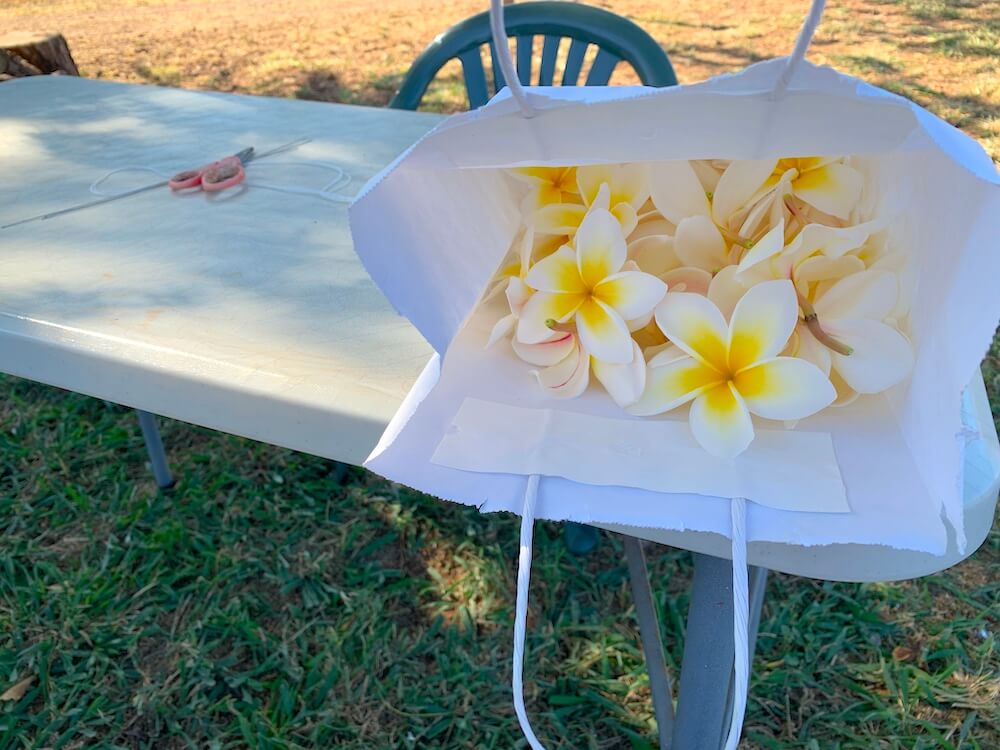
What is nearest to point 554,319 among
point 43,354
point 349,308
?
point 349,308

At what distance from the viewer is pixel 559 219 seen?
604mm

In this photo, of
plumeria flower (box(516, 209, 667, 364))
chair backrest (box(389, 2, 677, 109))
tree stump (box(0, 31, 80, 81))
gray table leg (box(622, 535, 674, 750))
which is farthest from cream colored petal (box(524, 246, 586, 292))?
tree stump (box(0, 31, 80, 81))

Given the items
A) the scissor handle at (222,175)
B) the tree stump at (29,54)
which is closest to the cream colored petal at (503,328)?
the scissor handle at (222,175)

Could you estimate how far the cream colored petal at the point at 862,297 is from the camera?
51 centimetres

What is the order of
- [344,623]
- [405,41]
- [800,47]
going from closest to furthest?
[800,47], [344,623], [405,41]

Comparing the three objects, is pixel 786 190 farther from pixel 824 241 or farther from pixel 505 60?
pixel 505 60

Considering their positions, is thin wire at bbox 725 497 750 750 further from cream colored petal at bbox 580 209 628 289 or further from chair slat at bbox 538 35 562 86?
chair slat at bbox 538 35 562 86

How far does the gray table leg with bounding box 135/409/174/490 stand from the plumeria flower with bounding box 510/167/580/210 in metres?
1.14

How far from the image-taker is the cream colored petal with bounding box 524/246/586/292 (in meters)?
0.56

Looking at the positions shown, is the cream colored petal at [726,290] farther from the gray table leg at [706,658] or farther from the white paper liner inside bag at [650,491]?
the gray table leg at [706,658]

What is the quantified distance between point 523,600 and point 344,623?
3.35 ft

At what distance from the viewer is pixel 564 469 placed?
503 millimetres

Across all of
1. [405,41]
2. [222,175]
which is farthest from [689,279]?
[405,41]

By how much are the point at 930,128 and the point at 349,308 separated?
0.54 metres
